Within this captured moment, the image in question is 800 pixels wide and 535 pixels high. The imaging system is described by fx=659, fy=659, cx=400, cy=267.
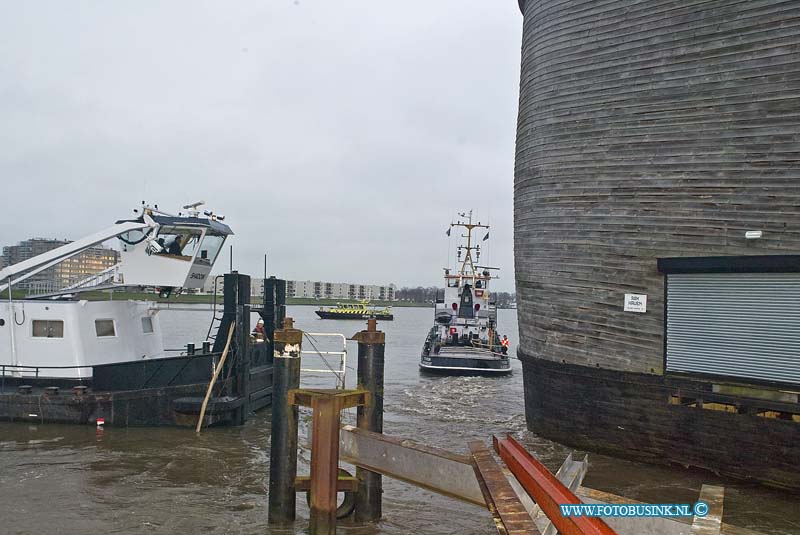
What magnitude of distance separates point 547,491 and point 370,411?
4.40m

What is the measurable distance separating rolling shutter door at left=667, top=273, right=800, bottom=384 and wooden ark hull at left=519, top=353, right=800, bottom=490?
0.50 m

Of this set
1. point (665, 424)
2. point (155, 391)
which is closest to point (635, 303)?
point (665, 424)

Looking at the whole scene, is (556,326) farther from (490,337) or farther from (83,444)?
(490,337)

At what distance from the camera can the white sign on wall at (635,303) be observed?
12.5 metres

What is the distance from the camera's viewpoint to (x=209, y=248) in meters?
18.2

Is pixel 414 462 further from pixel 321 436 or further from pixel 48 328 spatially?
pixel 48 328

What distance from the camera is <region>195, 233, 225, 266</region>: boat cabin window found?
17.9m

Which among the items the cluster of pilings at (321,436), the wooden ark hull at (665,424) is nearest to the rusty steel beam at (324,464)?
the cluster of pilings at (321,436)

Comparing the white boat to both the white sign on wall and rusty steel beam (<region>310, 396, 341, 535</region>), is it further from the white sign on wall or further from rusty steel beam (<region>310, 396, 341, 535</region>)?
the white sign on wall

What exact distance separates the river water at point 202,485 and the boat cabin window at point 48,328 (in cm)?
228

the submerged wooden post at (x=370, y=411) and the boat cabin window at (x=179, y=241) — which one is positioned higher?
the boat cabin window at (x=179, y=241)

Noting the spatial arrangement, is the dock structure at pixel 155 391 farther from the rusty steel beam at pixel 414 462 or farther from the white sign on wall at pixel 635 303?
the white sign on wall at pixel 635 303

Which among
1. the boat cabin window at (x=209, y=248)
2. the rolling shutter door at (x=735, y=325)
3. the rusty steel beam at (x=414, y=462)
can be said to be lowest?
the rusty steel beam at (x=414, y=462)

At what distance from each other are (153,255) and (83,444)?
16.5ft
